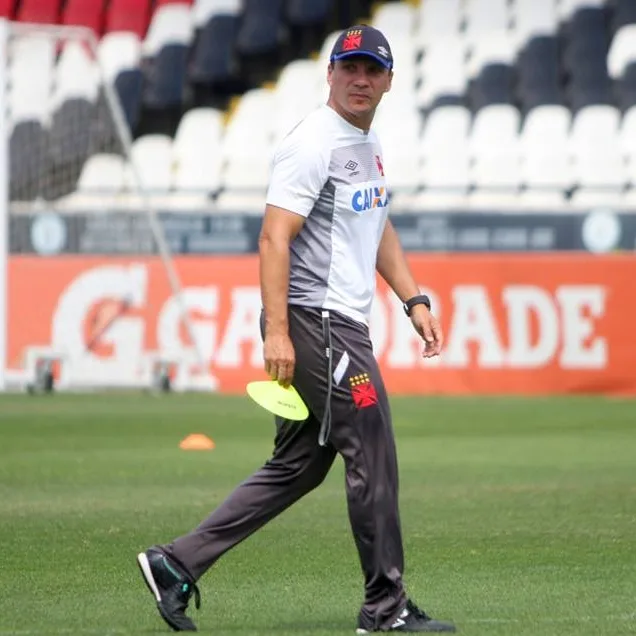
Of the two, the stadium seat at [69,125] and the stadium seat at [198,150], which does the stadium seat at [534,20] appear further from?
the stadium seat at [69,125]

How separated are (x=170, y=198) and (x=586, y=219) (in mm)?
6454

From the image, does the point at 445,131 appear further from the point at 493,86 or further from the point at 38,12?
the point at 38,12

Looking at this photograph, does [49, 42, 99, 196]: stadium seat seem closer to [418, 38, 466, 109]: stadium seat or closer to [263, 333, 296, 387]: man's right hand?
[418, 38, 466, 109]: stadium seat

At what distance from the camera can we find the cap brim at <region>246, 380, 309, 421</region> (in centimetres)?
614

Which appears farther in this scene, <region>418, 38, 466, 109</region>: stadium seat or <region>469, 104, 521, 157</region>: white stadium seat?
<region>418, 38, 466, 109</region>: stadium seat

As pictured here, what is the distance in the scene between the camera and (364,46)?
622cm

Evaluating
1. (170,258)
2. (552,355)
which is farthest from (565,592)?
(170,258)

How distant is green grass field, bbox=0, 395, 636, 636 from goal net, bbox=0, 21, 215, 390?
4618 mm

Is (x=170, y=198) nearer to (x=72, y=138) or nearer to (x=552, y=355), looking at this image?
(x=72, y=138)

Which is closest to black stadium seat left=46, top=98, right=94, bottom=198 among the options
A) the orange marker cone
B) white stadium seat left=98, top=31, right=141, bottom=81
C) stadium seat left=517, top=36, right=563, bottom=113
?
white stadium seat left=98, top=31, right=141, bottom=81

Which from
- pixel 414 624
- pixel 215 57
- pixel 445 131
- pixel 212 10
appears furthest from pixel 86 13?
pixel 414 624

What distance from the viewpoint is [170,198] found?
1001 inches

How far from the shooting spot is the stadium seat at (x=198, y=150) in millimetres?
26812

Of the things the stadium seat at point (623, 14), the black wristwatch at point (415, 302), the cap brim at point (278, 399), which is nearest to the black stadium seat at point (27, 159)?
the stadium seat at point (623, 14)
